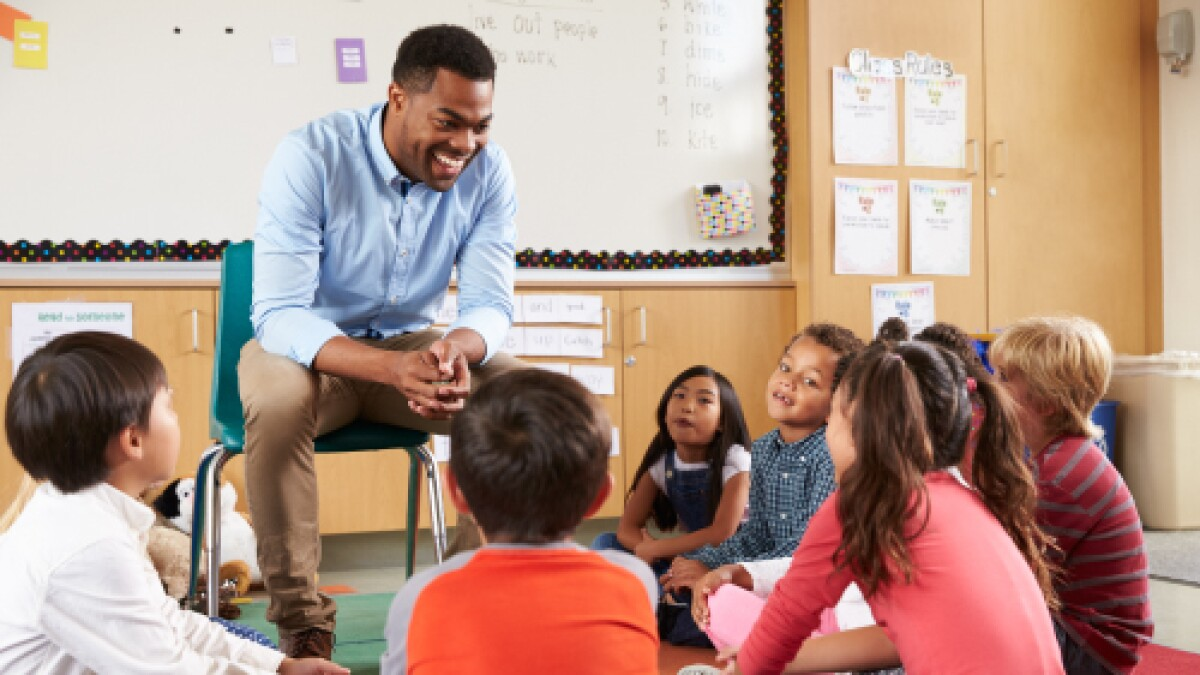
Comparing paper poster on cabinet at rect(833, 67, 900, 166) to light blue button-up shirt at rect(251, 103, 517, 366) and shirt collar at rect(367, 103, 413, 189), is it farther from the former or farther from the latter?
shirt collar at rect(367, 103, 413, 189)

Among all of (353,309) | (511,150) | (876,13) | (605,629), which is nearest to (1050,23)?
(876,13)

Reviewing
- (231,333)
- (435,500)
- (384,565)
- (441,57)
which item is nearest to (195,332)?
(384,565)

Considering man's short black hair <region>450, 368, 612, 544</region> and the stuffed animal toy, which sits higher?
man's short black hair <region>450, 368, 612, 544</region>

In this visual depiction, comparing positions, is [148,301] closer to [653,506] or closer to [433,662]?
[653,506]

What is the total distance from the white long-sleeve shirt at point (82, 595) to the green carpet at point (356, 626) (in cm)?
72

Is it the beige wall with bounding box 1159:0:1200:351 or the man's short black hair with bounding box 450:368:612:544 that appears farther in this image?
the beige wall with bounding box 1159:0:1200:351

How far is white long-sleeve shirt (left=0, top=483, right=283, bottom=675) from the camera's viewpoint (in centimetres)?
113

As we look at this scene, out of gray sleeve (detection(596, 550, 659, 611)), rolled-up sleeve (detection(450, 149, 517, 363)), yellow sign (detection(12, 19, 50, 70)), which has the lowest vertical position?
gray sleeve (detection(596, 550, 659, 611))

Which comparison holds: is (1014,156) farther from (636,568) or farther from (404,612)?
(404,612)

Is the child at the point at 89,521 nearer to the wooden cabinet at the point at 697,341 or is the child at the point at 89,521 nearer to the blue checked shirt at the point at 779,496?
the blue checked shirt at the point at 779,496

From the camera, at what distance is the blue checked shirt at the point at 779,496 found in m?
2.14

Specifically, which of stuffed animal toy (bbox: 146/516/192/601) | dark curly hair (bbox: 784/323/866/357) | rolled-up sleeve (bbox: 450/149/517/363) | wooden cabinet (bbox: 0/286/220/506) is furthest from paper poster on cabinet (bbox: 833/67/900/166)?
stuffed animal toy (bbox: 146/516/192/601)

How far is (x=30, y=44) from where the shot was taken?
3.16 m

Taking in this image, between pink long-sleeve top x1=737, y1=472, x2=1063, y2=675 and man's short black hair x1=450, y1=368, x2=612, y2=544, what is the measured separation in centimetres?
46
